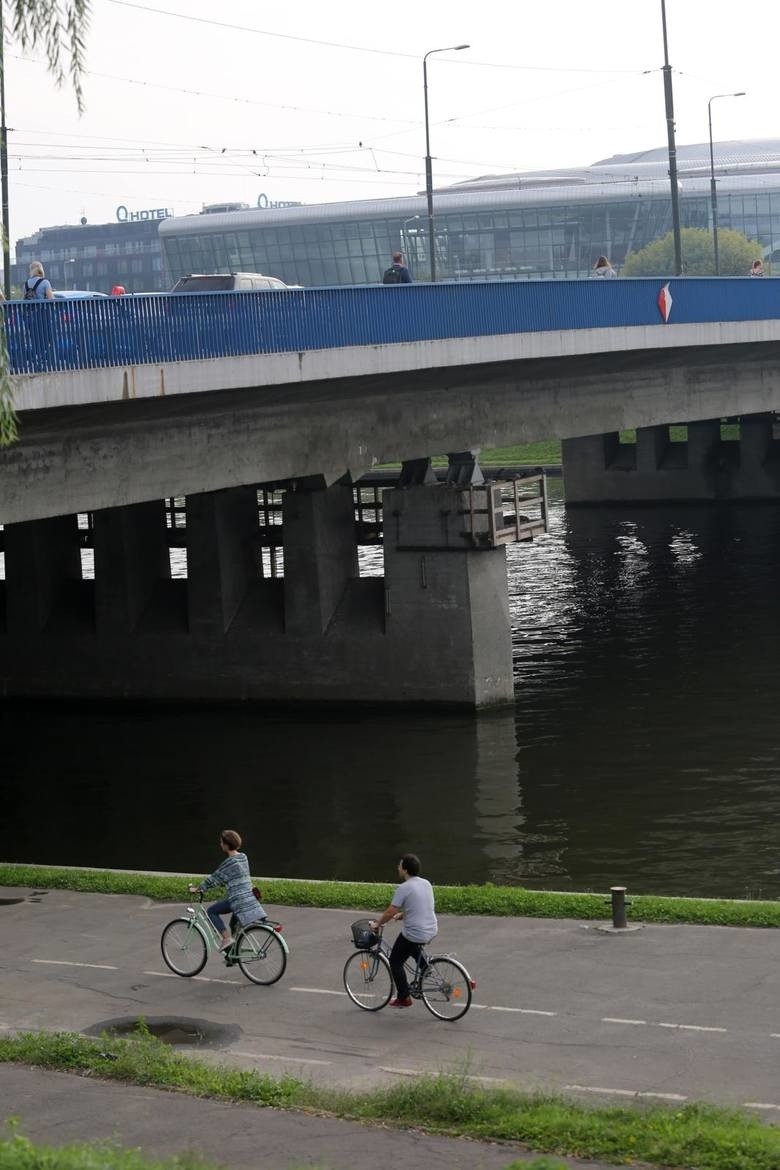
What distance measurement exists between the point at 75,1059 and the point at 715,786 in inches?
557

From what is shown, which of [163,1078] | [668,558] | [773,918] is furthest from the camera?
[668,558]

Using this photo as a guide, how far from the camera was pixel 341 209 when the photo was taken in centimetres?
14875

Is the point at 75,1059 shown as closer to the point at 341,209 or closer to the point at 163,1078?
the point at 163,1078

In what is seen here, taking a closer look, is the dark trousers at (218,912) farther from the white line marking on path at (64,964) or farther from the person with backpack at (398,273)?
the person with backpack at (398,273)

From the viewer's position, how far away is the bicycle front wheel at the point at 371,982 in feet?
43.1

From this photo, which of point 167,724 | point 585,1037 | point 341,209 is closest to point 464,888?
point 585,1037

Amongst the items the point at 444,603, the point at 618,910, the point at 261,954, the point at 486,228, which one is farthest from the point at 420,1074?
the point at 486,228

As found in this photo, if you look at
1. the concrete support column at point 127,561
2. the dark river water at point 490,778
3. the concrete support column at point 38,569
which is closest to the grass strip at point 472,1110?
the dark river water at point 490,778

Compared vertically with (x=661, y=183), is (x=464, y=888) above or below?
below

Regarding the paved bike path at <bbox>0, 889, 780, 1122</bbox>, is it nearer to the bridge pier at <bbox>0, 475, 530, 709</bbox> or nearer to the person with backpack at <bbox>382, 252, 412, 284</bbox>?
the bridge pier at <bbox>0, 475, 530, 709</bbox>

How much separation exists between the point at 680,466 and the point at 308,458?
38798mm

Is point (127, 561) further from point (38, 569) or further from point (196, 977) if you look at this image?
point (196, 977)

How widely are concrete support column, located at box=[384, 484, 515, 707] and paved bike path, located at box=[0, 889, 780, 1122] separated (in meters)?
13.7

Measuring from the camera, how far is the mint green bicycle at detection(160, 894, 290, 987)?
46.0ft
